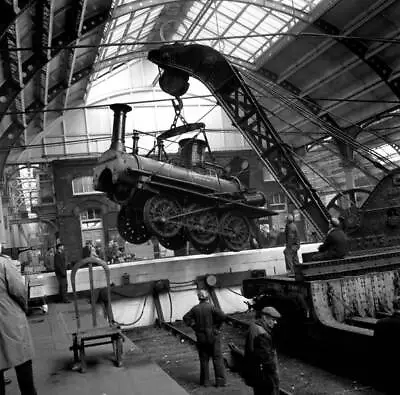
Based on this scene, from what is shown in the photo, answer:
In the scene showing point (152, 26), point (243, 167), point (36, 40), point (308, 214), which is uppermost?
point (152, 26)

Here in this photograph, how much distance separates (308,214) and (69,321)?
580 centimetres

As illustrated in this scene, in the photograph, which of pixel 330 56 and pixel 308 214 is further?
pixel 330 56

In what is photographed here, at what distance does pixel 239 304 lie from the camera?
14320mm

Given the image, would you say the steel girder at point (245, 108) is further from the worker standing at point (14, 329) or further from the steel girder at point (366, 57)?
the worker standing at point (14, 329)

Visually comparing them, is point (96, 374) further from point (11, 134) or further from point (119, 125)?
point (11, 134)

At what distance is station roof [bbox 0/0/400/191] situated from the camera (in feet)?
39.8

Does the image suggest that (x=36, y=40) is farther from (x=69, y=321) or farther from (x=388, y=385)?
(x=388, y=385)

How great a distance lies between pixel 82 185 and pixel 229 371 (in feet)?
67.5

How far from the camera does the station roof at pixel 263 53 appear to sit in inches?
478

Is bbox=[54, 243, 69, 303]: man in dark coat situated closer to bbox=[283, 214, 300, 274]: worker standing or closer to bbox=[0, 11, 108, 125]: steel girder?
bbox=[0, 11, 108, 125]: steel girder

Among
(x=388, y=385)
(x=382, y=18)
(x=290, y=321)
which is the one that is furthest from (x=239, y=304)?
(x=382, y=18)

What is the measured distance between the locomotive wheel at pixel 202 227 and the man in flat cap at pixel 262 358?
22.4 ft

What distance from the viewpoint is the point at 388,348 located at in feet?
18.9

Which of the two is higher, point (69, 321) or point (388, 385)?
point (69, 321)
